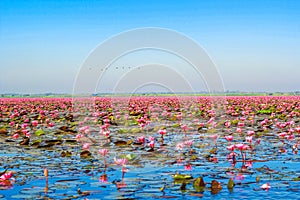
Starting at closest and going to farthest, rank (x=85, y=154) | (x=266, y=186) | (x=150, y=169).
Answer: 1. (x=266, y=186)
2. (x=150, y=169)
3. (x=85, y=154)

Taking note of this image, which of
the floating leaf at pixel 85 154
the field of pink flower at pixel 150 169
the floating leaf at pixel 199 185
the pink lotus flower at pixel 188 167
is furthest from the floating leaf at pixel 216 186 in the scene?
the floating leaf at pixel 85 154

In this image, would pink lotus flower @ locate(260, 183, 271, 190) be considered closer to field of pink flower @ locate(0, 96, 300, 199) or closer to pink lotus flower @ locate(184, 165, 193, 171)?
field of pink flower @ locate(0, 96, 300, 199)

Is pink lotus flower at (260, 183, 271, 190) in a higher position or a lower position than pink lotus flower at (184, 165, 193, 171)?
higher

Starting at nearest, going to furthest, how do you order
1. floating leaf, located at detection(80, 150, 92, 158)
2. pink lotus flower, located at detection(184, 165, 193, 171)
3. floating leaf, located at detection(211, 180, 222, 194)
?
floating leaf, located at detection(211, 180, 222, 194) < pink lotus flower, located at detection(184, 165, 193, 171) < floating leaf, located at detection(80, 150, 92, 158)

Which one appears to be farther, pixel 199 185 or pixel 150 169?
pixel 150 169

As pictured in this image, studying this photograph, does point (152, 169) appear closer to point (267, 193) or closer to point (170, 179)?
point (170, 179)

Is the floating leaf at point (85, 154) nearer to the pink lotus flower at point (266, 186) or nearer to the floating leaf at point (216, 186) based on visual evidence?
the floating leaf at point (216, 186)

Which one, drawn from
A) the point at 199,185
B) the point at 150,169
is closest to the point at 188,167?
the point at 150,169

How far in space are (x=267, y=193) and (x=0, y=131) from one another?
8.25m

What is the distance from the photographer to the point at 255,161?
694 centimetres

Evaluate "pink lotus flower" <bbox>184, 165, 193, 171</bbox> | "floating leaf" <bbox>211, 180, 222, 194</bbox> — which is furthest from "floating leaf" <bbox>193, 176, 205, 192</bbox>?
"pink lotus flower" <bbox>184, 165, 193, 171</bbox>

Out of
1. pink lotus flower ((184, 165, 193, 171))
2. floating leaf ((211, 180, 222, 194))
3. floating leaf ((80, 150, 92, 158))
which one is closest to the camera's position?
floating leaf ((211, 180, 222, 194))

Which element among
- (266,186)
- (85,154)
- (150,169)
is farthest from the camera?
(85,154)

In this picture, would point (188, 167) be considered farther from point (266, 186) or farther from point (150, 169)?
point (266, 186)
